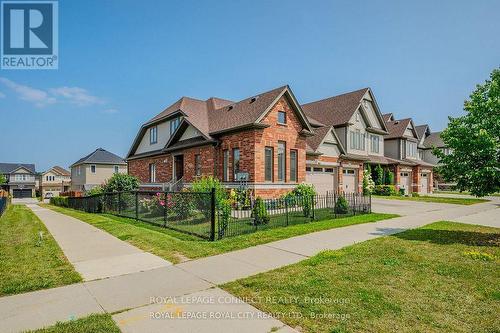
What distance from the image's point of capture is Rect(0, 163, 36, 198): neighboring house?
72.6 metres

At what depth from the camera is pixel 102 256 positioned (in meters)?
7.62

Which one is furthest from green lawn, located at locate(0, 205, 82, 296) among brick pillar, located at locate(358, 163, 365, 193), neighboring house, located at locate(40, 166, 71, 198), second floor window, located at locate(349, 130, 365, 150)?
neighboring house, located at locate(40, 166, 71, 198)

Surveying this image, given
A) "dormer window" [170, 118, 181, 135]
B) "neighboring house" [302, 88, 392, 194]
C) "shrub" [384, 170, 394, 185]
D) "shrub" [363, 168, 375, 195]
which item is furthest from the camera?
"shrub" [384, 170, 394, 185]

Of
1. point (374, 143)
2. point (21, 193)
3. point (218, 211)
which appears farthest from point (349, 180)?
point (21, 193)

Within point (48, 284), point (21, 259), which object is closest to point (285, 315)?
point (48, 284)

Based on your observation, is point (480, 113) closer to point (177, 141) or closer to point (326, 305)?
point (326, 305)

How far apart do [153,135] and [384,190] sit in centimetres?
2294

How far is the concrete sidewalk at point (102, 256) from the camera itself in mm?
6438

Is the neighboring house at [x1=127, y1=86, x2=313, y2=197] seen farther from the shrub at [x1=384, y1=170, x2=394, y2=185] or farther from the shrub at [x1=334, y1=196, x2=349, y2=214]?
the shrub at [x1=384, y1=170, x2=394, y2=185]

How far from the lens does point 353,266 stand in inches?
256

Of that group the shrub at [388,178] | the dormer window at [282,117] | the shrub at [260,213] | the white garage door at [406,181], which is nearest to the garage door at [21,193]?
the dormer window at [282,117]

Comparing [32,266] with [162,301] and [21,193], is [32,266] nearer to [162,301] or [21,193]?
[162,301]

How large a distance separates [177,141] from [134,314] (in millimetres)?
20236

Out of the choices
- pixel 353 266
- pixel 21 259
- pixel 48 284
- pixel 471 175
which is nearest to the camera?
pixel 48 284
